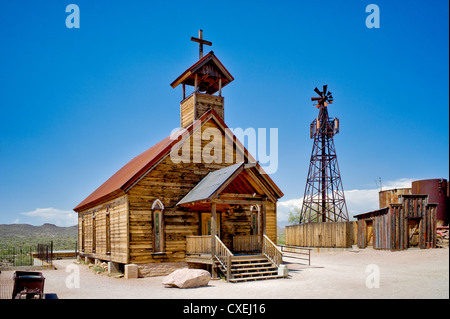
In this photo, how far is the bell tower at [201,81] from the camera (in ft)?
71.0

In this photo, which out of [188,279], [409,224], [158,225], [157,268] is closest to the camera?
[188,279]

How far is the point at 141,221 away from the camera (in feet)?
60.8

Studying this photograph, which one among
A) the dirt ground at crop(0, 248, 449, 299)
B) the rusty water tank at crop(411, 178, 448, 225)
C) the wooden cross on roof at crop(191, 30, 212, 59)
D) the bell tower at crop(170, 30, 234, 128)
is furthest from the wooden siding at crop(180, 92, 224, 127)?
the rusty water tank at crop(411, 178, 448, 225)

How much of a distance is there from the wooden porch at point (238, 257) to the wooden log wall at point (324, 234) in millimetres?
16034

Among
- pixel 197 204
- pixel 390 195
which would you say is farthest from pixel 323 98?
pixel 197 204

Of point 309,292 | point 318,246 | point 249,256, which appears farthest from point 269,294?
point 318,246

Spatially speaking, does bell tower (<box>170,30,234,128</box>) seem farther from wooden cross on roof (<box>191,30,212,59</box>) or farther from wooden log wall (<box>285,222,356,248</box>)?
wooden log wall (<box>285,222,356,248</box>)

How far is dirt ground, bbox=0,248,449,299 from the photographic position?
42.5 ft

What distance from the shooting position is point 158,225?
62.0ft

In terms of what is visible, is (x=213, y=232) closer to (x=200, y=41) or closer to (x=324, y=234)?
(x=200, y=41)

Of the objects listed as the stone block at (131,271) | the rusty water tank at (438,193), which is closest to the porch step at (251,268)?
the stone block at (131,271)

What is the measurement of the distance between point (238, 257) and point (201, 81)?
10.7m

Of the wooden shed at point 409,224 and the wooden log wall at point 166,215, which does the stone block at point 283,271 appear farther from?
the wooden shed at point 409,224
